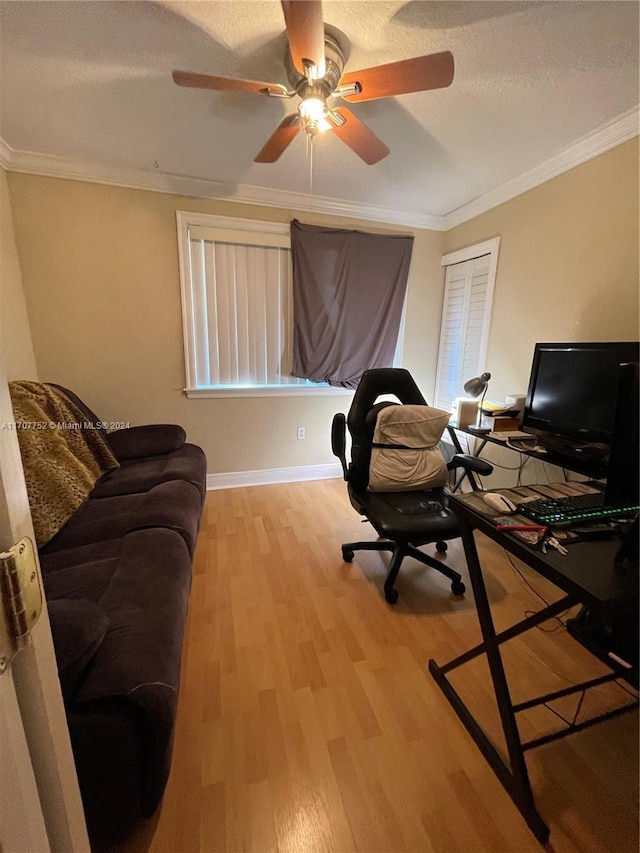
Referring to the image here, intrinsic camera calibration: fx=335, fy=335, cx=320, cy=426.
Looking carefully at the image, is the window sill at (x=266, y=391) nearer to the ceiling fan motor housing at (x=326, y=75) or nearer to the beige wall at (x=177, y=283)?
the beige wall at (x=177, y=283)

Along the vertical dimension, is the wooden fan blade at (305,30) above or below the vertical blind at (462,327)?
above

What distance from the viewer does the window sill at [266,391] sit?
111 inches

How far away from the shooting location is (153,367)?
2.67 meters

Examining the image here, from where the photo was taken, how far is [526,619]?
3.11ft

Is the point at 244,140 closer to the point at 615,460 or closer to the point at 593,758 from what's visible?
the point at 615,460

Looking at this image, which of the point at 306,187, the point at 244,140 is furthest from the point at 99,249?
the point at 306,187

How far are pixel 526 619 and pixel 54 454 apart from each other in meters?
2.09

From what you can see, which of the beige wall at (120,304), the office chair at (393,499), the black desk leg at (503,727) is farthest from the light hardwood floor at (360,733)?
the beige wall at (120,304)

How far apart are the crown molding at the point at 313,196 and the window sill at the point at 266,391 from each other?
4.74 ft

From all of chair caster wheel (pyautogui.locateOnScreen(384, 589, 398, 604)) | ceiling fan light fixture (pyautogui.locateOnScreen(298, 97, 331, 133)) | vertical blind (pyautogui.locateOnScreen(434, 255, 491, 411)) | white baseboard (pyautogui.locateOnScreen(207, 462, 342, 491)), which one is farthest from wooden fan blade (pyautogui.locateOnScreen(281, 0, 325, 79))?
white baseboard (pyautogui.locateOnScreen(207, 462, 342, 491))

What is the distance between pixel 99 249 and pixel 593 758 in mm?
3652

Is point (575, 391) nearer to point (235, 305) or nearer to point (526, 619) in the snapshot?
point (526, 619)

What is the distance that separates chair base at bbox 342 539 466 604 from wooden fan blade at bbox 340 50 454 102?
1862 mm

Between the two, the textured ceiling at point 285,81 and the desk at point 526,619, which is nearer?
the desk at point 526,619
